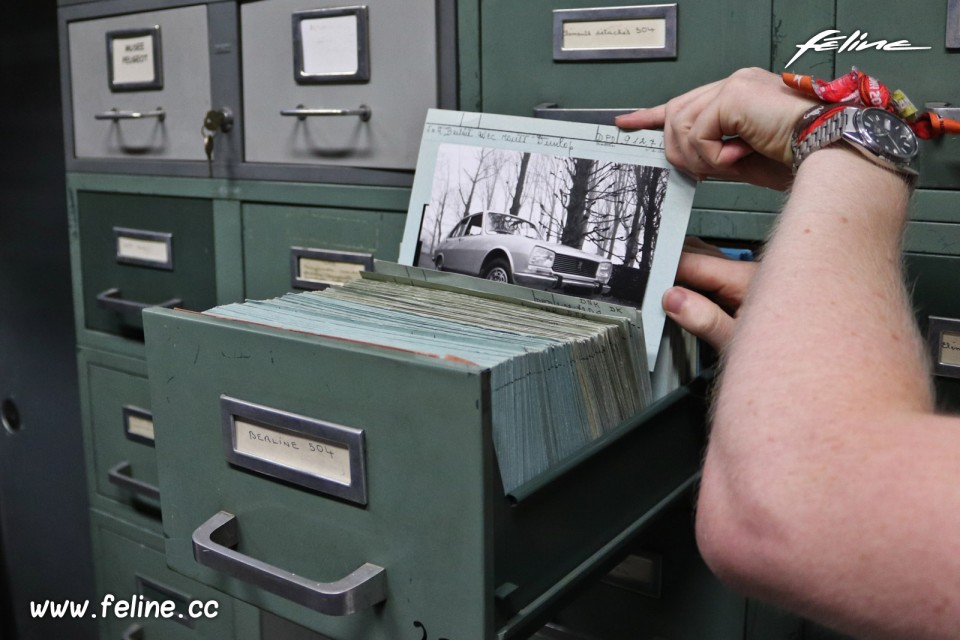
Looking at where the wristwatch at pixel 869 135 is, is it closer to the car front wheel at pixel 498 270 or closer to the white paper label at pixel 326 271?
the car front wheel at pixel 498 270

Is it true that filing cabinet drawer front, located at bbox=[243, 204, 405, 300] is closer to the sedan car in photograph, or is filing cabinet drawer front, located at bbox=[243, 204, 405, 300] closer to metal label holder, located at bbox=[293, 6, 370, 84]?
metal label holder, located at bbox=[293, 6, 370, 84]

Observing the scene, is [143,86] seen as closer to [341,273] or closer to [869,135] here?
[341,273]

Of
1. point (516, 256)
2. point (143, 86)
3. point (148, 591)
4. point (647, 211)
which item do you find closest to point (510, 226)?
point (516, 256)

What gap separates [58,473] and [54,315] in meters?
0.35

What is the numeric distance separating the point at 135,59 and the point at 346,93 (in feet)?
1.50

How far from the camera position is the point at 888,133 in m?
0.68

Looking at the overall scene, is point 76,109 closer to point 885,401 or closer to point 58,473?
point 58,473

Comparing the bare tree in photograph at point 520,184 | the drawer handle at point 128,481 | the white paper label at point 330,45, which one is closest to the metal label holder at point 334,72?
the white paper label at point 330,45

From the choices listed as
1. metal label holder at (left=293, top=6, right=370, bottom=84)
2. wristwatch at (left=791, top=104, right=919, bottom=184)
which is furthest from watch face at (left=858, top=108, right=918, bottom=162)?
metal label holder at (left=293, top=6, right=370, bottom=84)

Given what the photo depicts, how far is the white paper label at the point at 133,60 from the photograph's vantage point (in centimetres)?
139

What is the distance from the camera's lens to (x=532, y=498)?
1.94ft

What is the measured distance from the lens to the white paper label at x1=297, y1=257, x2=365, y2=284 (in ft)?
3.98

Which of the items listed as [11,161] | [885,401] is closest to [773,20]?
[885,401]

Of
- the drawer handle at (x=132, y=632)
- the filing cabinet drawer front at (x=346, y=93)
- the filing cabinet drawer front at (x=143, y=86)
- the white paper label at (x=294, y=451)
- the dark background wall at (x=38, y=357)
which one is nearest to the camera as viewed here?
the white paper label at (x=294, y=451)
